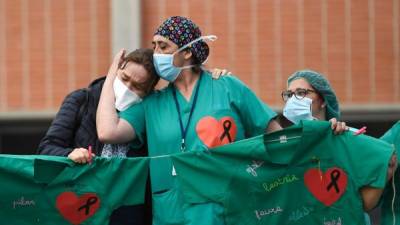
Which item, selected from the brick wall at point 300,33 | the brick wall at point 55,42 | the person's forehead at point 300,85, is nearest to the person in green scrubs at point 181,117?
the person's forehead at point 300,85

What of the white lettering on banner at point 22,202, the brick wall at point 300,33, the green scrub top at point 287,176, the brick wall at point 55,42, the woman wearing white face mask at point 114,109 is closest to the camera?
the green scrub top at point 287,176

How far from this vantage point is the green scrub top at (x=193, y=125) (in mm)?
5090

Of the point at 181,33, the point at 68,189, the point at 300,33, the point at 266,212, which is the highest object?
the point at 181,33

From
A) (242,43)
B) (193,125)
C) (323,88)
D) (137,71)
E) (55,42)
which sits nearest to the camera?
(193,125)

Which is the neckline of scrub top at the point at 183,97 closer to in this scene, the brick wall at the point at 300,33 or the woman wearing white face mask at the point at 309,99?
the woman wearing white face mask at the point at 309,99

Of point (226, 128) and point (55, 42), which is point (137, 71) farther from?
point (55, 42)

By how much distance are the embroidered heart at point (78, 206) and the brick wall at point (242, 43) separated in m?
4.51

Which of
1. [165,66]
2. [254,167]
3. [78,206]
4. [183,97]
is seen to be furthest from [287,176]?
[78,206]

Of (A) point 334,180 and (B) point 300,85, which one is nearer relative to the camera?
(A) point 334,180

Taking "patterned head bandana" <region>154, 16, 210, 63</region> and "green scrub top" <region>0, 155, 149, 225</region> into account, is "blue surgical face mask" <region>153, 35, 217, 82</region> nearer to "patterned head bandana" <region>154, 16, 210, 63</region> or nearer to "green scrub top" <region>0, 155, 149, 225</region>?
"patterned head bandana" <region>154, 16, 210, 63</region>

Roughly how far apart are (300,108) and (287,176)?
0.43 meters

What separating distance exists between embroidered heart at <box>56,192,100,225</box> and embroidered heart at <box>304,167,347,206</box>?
111 centimetres

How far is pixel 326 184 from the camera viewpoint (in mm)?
5141

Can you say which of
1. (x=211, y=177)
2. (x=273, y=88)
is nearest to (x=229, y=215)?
(x=211, y=177)
